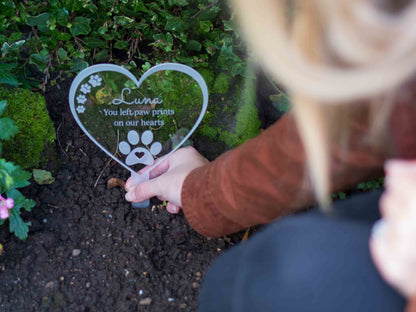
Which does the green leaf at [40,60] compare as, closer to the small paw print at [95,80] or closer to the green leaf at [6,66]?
the green leaf at [6,66]

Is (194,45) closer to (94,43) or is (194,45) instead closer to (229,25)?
(229,25)

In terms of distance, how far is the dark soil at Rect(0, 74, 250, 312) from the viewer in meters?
1.54

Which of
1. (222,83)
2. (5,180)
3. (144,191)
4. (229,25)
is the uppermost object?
(229,25)

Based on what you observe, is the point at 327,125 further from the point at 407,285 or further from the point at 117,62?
the point at 117,62

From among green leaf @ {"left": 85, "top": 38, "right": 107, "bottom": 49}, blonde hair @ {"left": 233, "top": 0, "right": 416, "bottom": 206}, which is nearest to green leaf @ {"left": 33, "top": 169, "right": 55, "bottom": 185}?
green leaf @ {"left": 85, "top": 38, "right": 107, "bottom": 49}

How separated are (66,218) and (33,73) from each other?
65 centimetres

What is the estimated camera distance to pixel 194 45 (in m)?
1.66

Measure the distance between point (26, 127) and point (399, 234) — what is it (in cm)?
142

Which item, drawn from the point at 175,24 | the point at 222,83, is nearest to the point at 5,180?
the point at 175,24

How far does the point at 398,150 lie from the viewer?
97cm

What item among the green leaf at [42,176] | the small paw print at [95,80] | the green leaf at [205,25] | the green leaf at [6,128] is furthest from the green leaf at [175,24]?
the green leaf at [42,176]

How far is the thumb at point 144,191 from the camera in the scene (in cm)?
160

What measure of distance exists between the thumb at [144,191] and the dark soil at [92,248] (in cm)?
9

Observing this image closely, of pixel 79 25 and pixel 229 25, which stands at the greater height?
pixel 229 25
